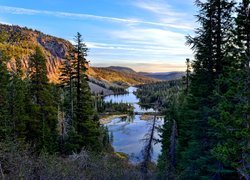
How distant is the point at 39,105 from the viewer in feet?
97.3

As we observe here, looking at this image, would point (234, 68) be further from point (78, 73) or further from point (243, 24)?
point (78, 73)

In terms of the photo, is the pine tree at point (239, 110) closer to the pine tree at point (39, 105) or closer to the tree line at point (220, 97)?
the tree line at point (220, 97)

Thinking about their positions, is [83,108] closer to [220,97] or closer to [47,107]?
[47,107]

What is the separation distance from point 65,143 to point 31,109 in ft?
15.8

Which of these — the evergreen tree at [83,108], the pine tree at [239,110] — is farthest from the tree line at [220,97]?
the evergreen tree at [83,108]

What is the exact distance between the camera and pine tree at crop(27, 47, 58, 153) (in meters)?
28.8

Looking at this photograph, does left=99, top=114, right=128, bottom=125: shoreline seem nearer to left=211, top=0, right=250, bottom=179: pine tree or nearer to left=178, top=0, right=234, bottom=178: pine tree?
left=178, top=0, right=234, bottom=178: pine tree

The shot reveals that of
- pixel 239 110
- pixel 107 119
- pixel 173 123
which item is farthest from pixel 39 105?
pixel 107 119

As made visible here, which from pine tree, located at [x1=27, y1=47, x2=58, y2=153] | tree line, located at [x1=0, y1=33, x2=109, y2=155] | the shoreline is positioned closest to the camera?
tree line, located at [x1=0, y1=33, x2=109, y2=155]

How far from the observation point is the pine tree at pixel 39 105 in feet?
94.6

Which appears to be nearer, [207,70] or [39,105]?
[207,70]

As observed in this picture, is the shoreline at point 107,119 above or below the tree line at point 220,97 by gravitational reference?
below

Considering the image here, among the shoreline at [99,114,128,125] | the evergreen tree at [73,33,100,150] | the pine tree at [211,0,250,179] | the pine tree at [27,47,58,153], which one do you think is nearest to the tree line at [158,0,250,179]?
the pine tree at [211,0,250,179]

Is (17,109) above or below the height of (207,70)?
below
